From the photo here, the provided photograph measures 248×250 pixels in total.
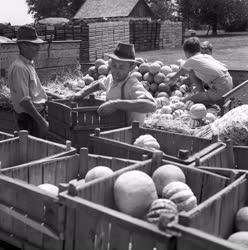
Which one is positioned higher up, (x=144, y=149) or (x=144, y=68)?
(x=144, y=68)

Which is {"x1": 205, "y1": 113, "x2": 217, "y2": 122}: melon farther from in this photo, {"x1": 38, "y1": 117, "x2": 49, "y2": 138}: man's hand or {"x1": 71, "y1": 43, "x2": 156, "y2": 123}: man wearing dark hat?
{"x1": 38, "y1": 117, "x2": 49, "y2": 138}: man's hand

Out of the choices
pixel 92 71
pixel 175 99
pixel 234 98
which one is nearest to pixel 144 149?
pixel 234 98

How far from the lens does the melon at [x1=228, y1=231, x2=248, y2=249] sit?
9.29 feet

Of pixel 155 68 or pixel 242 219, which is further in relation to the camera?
pixel 155 68

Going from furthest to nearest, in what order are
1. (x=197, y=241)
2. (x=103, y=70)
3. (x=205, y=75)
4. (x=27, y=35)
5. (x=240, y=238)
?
(x=103, y=70) → (x=205, y=75) → (x=27, y=35) → (x=240, y=238) → (x=197, y=241)

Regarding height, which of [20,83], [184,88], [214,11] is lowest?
[184,88]

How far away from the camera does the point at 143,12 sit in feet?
184

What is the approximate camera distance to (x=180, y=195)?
10.4ft

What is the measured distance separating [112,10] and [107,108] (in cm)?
4799

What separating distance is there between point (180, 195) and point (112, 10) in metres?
50.2

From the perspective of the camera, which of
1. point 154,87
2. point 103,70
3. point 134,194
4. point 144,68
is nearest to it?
point 134,194

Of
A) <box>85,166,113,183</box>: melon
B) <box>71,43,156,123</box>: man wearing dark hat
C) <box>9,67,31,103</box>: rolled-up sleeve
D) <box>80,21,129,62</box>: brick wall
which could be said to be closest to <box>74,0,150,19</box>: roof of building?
<box>80,21,129,62</box>: brick wall

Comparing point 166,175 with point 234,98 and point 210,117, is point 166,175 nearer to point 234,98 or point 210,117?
point 210,117

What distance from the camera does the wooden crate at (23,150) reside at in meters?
4.11
